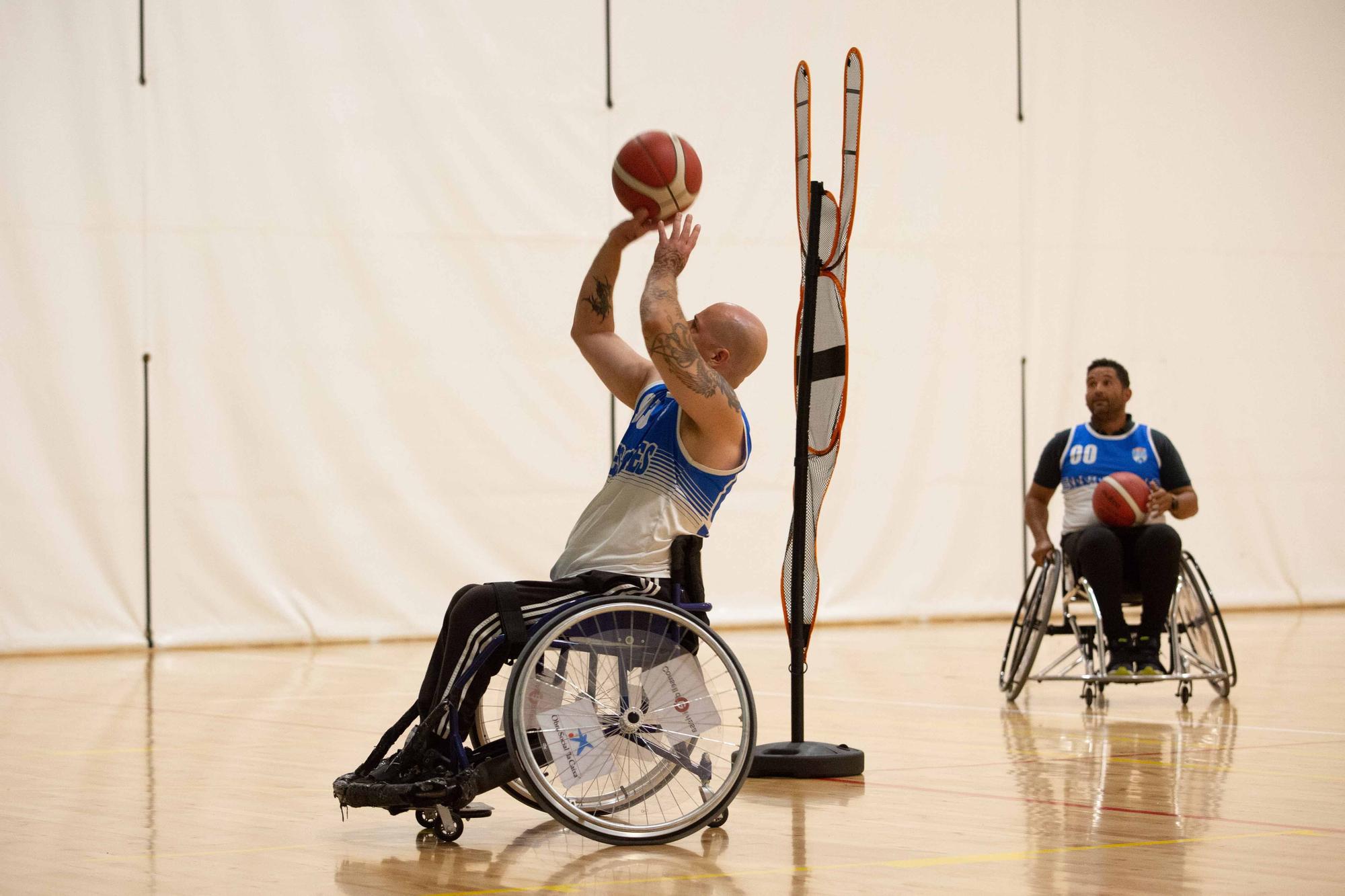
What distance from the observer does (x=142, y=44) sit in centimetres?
775

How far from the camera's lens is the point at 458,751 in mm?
2674

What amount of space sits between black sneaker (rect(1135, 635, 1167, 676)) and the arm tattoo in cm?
249

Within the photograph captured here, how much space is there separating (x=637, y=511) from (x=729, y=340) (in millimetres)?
346

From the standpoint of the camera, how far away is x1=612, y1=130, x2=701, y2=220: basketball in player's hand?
2975mm

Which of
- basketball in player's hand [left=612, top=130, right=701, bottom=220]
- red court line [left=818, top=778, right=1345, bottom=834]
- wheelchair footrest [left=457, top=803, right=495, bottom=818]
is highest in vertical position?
basketball in player's hand [left=612, top=130, right=701, bottom=220]

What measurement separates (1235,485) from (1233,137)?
198cm

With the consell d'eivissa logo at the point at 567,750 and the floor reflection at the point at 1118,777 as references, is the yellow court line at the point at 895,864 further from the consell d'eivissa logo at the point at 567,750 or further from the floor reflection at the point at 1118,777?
the consell d'eivissa logo at the point at 567,750

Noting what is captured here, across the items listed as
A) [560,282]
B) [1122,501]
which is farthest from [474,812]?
[560,282]

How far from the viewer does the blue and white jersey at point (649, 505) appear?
280 centimetres

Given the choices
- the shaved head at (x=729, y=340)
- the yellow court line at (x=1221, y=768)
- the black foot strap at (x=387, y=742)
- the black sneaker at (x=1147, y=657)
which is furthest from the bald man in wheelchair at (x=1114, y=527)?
the black foot strap at (x=387, y=742)

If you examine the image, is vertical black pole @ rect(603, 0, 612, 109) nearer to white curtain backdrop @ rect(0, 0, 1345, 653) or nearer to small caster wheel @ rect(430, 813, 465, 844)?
white curtain backdrop @ rect(0, 0, 1345, 653)

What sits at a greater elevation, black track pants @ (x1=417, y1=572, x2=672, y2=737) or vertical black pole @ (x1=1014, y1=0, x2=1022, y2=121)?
vertical black pole @ (x1=1014, y1=0, x2=1022, y2=121)

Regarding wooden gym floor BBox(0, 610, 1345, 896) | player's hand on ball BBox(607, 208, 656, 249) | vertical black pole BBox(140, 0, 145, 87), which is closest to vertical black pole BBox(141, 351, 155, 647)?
vertical black pole BBox(140, 0, 145, 87)

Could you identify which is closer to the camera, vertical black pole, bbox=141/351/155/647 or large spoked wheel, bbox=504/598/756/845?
large spoked wheel, bbox=504/598/756/845
